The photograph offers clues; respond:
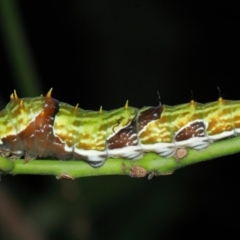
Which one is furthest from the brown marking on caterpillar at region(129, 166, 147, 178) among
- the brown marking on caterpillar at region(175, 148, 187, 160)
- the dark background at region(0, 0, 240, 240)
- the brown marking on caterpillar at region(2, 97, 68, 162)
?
the dark background at region(0, 0, 240, 240)

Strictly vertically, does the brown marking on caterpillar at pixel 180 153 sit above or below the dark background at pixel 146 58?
below

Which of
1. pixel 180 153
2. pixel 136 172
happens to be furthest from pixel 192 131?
pixel 136 172

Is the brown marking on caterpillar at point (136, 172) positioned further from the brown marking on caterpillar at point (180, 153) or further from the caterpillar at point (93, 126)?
the caterpillar at point (93, 126)

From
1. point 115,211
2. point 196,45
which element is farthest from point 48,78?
point 115,211

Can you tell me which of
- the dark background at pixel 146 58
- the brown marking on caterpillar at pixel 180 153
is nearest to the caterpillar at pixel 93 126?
the brown marking on caterpillar at pixel 180 153

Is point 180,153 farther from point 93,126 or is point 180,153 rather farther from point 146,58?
point 146,58

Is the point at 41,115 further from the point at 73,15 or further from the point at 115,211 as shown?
the point at 73,15
